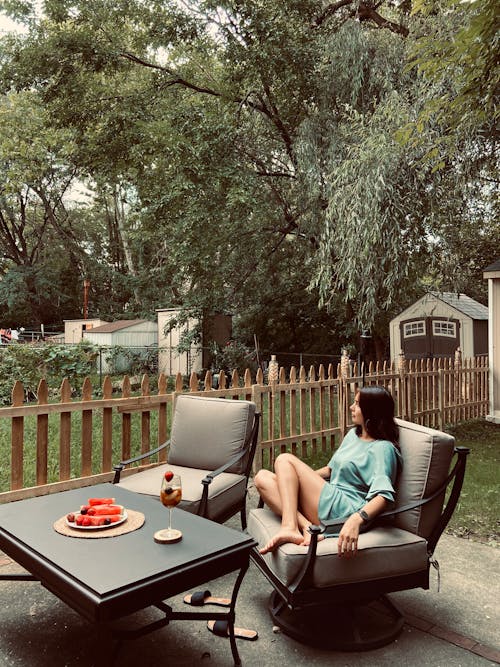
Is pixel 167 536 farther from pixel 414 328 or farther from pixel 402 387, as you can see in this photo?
pixel 414 328

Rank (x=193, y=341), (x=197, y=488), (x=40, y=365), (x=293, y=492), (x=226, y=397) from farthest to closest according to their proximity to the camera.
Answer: (x=193, y=341) → (x=40, y=365) → (x=226, y=397) → (x=197, y=488) → (x=293, y=492)

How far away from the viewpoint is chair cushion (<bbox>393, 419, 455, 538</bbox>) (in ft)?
8.57

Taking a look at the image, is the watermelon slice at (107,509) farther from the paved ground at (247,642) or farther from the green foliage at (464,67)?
the green foliage at (464,67)

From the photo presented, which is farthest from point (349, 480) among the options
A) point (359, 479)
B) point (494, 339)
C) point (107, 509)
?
point (494, 339)

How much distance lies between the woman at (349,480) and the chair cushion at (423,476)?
0.07m

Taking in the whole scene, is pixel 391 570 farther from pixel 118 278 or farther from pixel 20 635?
pixel 118 278

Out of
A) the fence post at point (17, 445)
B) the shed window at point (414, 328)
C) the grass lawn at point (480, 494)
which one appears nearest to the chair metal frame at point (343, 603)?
the grass lawn at point (480, 494)

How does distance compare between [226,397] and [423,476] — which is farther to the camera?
[226,397]

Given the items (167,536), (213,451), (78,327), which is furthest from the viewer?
(78,327)

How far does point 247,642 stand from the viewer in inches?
98.3

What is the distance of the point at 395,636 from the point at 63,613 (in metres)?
1.74

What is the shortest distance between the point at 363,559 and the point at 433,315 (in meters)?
12.4

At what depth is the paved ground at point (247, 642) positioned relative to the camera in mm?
2338

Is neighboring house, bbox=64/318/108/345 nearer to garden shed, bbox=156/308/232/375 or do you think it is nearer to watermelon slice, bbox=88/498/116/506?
garden shed, bbox=156/308/232/375
